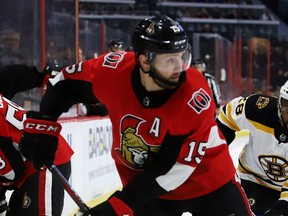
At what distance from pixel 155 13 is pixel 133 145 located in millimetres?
8602

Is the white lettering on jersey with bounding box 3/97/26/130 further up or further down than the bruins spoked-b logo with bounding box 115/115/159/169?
further down

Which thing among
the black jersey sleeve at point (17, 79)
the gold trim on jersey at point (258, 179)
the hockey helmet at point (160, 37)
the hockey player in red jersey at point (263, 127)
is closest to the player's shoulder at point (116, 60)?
the hockey helmet at point (160, 37)

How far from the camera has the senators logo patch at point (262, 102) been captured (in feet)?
10.4

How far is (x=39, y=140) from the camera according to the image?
7.73 ft

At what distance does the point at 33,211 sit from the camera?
2.57 meters

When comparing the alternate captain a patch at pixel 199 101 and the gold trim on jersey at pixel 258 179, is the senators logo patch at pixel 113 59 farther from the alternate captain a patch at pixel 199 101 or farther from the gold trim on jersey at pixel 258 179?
the gold trim on jersey at pixel 258 179

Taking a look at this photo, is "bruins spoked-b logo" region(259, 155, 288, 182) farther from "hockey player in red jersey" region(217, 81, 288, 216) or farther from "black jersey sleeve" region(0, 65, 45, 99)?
"black jersey sleeve" region(0, 65, 45, 99)

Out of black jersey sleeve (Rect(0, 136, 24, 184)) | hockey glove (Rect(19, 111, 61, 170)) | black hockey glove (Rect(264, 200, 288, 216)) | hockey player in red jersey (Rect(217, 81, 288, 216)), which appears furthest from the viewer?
hockey player in red jersey (Rect(217, 81, 288, 216))

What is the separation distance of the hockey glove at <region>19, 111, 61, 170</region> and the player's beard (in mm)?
492

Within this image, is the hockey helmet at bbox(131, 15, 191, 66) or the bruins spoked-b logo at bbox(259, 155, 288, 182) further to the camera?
the bruins spoked-b logo at bbox(259, 155, 288, 182)

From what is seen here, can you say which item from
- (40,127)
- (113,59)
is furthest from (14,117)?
(113,59)

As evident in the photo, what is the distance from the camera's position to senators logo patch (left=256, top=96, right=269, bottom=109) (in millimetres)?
3156

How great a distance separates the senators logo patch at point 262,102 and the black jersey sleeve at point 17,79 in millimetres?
1032

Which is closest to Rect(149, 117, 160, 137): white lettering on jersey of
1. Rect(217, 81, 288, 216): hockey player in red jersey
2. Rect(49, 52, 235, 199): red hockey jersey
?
Rect(49, 52, 235, 199): red hockey jersey
